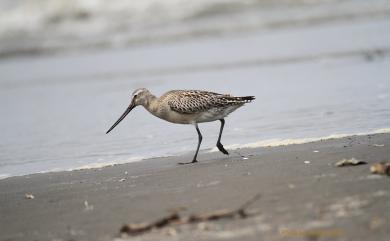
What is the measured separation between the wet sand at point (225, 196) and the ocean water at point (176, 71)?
87cm

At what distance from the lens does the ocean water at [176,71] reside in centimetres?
981

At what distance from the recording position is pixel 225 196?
238 inches

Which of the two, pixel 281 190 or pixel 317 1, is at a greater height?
pixel 317 1

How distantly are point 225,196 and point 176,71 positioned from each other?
10.7 meters

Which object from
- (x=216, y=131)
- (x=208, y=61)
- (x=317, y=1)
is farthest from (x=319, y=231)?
(x=317, y=1)

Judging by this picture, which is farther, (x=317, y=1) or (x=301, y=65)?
(x=317, y=1)

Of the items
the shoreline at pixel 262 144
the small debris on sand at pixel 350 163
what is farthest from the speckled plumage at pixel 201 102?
the small debris on sand at pixel 350 163

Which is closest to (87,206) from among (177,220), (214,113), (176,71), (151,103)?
(177,220)

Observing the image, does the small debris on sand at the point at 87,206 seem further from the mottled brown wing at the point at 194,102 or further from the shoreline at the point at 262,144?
the mottled brown wing at the point at 194,102

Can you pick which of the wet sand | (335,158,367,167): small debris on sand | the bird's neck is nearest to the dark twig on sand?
the wet sand

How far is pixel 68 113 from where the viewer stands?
42.9 ft

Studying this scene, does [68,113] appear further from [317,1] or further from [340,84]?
[317,1]

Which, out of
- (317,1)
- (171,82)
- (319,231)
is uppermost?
(317,1)

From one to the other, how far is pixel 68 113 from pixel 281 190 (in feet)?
25.1
